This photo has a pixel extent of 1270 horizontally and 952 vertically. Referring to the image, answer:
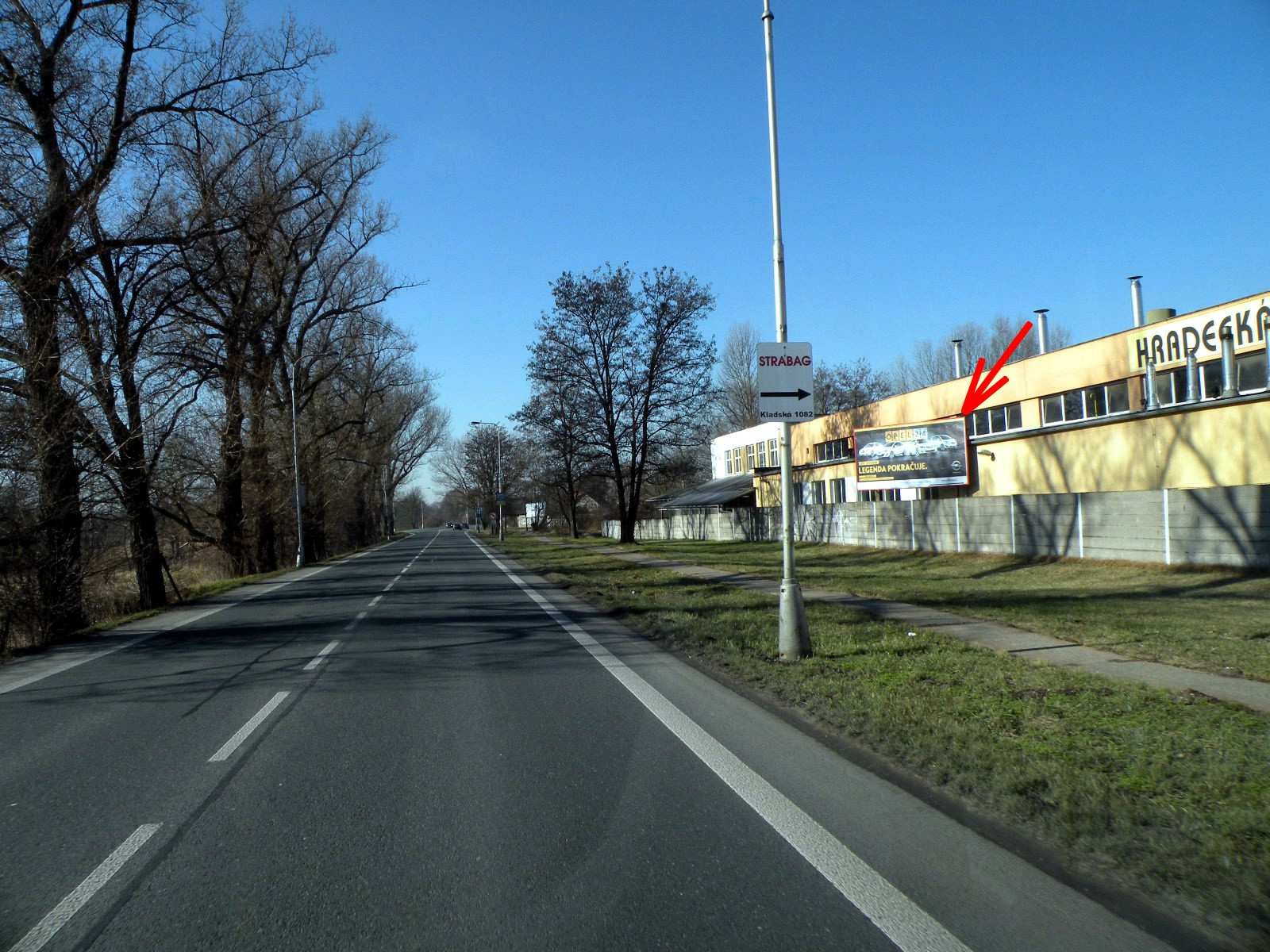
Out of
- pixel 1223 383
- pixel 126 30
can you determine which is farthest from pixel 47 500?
pixel 1223 383

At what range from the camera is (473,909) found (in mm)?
4402

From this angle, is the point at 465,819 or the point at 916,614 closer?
the point at 465,819

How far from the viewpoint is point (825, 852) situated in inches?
198

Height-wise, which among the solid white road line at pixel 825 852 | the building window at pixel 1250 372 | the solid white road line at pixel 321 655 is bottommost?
the solid white road line at pixel 825 852

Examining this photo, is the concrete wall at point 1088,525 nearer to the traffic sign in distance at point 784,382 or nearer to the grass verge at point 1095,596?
the grass verge at point 1095,596

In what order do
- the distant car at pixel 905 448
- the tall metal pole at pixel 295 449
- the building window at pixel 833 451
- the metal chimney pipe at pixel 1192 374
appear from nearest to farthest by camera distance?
the metal chimney pipe at pixel 1192 374 < the distant car at pixel 905 448 < the tall metal pole at pixel 295 449 < the building window at pixel 833 451

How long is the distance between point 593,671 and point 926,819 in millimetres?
5794

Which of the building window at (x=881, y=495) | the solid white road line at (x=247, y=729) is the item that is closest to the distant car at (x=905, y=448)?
the building window at (x=881, y=495)

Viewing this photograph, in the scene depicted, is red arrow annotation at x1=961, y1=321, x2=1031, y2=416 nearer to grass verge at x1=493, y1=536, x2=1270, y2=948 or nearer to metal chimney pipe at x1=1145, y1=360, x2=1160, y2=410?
metal chimney pipe at x1=1145, y1=360, x2=1160, y2=410

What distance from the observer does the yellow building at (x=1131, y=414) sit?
2516 centimetres

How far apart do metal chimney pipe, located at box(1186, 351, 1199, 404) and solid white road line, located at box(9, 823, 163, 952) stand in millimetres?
28466

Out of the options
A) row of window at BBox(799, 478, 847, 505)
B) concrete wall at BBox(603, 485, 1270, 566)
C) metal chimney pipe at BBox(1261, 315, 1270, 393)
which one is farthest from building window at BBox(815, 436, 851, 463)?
metal chimney pipe at BBox(1261, 315, 1270, 393)

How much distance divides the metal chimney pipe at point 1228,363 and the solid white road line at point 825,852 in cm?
2296

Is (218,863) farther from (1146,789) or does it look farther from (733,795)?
(1146,789)
